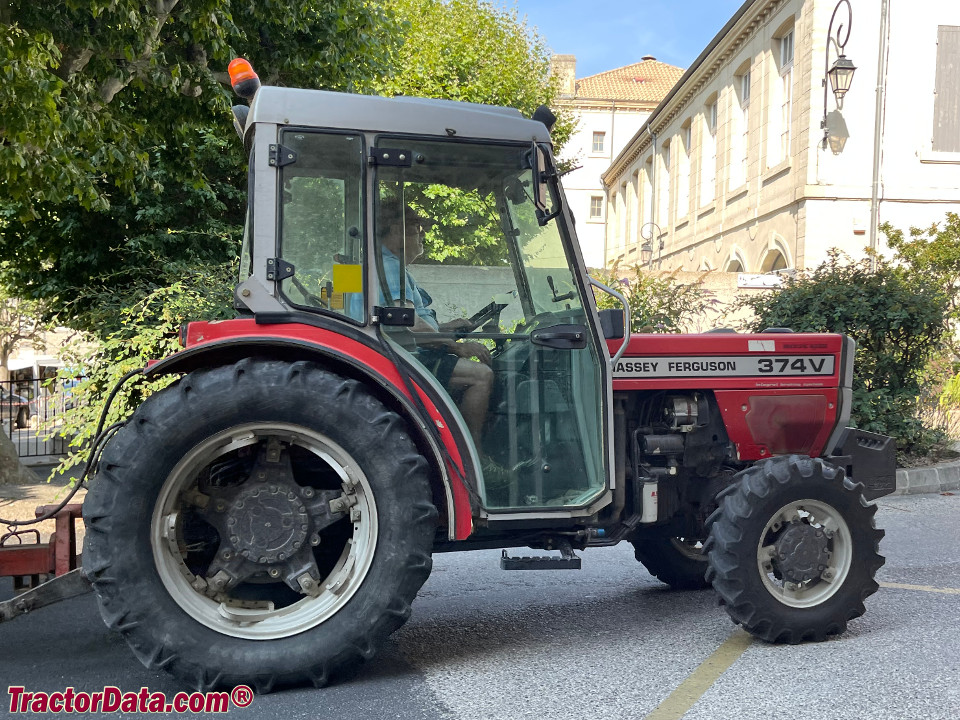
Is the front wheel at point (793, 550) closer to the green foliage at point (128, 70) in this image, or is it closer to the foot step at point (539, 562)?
the foot step at point (539, 562)

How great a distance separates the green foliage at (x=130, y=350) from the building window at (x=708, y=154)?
21.6 m

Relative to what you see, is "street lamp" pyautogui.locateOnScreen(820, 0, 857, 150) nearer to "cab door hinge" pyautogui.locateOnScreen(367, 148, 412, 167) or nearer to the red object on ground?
"cab door hinge" pyautogui.locateOnScreen(367, 148, 412, 167)

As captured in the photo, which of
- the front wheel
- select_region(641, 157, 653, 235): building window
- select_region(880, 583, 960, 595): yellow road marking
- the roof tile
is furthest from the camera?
the roof tile

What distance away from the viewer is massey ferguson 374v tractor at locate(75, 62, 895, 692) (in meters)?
3.39

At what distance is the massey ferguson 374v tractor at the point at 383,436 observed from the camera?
3.39 m

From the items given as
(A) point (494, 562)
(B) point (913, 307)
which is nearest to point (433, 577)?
(A) point (494, 562)

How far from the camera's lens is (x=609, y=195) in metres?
47.9

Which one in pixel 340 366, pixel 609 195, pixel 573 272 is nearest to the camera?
pixel 340 366

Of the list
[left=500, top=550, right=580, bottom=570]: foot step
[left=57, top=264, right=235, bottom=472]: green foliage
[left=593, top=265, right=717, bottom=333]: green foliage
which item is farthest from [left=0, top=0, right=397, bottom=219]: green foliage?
[left=500, top=550, right=580, bottom=570]: foot step

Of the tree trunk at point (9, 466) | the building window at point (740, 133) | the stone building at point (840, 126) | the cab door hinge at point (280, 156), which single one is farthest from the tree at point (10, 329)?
the cab door hinge at point (280, 156)

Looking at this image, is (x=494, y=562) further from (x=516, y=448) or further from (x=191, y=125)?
(x=191, y=125)

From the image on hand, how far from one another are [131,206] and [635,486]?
32.4ft
